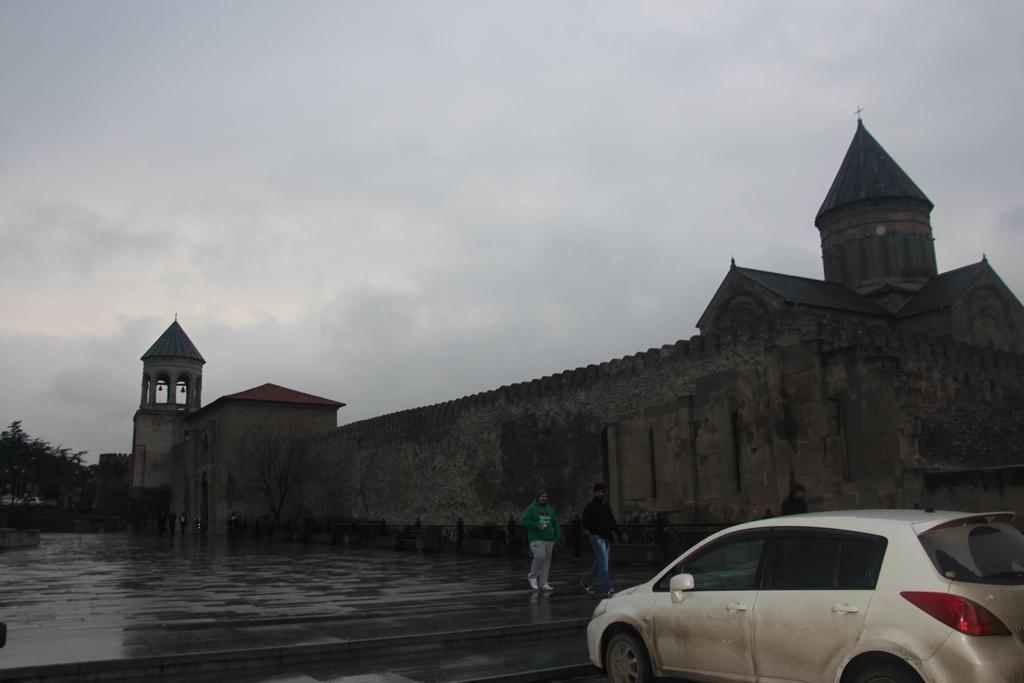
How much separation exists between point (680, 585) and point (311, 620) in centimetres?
516

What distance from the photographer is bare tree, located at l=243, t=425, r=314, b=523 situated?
4662 centimetres

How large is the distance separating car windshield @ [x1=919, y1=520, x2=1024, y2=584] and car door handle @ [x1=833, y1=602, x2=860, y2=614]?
0.50 meters

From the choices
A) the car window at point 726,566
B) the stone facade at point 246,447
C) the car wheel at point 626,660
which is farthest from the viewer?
the stone facade at point 246,447

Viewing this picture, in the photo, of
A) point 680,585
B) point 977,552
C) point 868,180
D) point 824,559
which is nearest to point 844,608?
point 824,559

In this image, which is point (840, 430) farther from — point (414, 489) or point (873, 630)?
point (414, 489)

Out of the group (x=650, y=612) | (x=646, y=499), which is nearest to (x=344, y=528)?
(x=646, y=499)

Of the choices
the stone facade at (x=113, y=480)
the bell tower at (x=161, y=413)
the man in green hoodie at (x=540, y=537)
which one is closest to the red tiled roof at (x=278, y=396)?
the bell tower at (x=161, y=413)

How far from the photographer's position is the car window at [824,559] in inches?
185

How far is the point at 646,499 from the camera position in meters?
22.7

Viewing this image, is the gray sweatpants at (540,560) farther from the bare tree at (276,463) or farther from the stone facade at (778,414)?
the bare tree at (276,463)

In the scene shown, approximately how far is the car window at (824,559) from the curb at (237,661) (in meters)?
2.41

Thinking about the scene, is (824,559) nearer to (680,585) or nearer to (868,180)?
(680,585)

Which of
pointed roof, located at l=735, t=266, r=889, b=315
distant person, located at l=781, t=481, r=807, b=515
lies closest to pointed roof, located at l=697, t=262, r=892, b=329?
pointed roof, located at l=735, t=266, r=889, b=315

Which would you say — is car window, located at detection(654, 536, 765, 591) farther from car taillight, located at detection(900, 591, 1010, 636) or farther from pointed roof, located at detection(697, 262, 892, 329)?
pointed roof, located at detection(697, 262, 892, 329)
